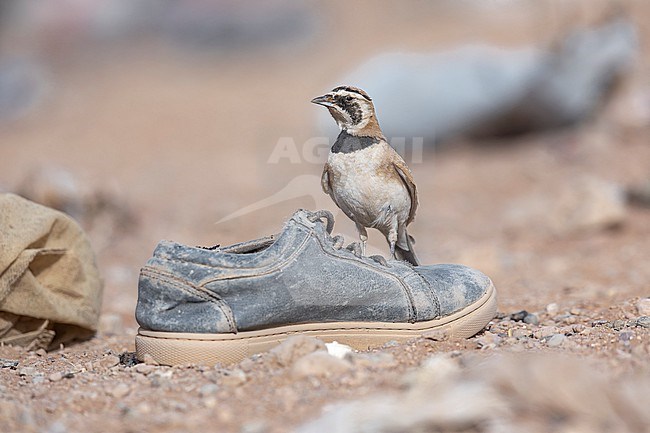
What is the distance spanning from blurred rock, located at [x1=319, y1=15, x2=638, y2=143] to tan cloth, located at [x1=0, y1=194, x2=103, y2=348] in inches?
290

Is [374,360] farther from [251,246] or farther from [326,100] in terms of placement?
[326,100]

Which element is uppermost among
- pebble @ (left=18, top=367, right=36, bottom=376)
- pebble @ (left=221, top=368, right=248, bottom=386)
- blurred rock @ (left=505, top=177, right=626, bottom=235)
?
pebble @ (left=221, top=368, right=248, bottom=386)

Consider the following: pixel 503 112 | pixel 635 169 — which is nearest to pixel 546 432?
pixel 635 169

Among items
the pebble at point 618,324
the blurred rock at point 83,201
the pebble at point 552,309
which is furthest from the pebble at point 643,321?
the blurred rock at point 83,201

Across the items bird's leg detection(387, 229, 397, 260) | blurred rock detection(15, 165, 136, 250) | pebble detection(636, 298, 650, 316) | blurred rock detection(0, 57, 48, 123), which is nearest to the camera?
pebble detection(636, 298, 650, 316)

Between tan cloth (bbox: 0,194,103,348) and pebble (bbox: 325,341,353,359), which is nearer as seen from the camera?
pebble (bbox: 325,341,353,359)

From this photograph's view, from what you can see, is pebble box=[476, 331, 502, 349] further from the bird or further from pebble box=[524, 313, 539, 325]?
the bird

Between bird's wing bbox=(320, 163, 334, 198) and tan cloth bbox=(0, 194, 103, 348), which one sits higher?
bird's wing bbox=(320, 163, 334, 198)

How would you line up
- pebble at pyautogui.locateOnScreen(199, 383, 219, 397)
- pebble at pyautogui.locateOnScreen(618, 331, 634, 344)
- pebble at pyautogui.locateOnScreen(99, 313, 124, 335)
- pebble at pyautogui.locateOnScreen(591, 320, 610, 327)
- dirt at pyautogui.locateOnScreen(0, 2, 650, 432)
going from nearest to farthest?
1. dirt at pyautogui.locateOnScreen(0, 2, 650, 432)
2. pebble at pyautogui.locateOnScreen(199, 383, 219, 397)
3. pebble at pyautogui.locateOnScreen(618, 331, 634, 344)
4. pebble at pyautogui.locateOnScreen(591, 320, 610, 327)
5. pebble at pyautogui.locateOnScreen(99, 313, 124, 335)

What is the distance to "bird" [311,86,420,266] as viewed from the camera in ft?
13.5

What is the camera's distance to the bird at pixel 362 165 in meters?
4.12

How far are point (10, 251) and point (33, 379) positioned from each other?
83cm

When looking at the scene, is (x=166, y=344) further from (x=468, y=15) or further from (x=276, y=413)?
(x=468, y=15)

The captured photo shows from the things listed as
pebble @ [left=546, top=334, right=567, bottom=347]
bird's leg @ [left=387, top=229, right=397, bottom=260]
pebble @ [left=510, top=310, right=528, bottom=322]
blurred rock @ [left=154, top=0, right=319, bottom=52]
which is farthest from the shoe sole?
blurred rock @ [left=154, top=0, right=319, bottom=52]
